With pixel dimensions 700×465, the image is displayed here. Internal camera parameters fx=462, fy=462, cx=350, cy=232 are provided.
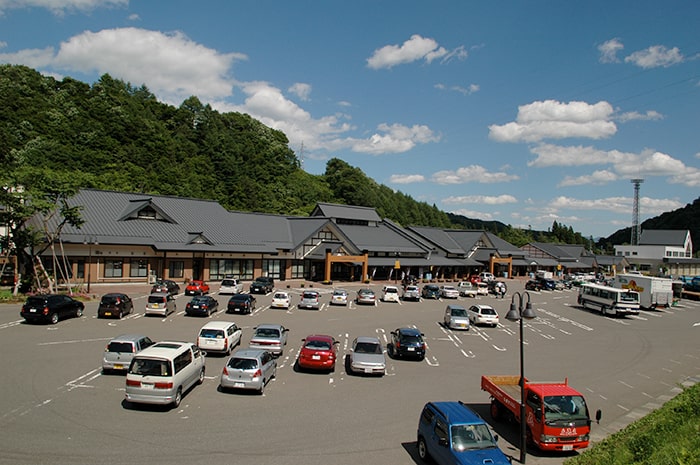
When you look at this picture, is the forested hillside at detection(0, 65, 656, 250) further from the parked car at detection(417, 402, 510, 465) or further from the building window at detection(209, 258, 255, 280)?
the parked car at detection(417, 402, 510, 465)

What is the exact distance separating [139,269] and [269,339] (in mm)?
30838

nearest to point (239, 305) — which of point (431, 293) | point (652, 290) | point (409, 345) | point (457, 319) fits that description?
point (409, 345)

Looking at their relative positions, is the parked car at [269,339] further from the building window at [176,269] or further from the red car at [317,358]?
the building window at [176,269]

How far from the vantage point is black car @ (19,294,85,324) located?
1032 inches

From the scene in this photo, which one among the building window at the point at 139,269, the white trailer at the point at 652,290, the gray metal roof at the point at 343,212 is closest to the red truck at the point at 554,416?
the white trailer at the point at 652,290

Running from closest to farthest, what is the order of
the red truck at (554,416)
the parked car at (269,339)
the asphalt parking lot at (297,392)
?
the asphalt parking lot at (297,392) → the red truck at (554,416) → the parked car at (269,339)

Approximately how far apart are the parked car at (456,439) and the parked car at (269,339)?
434 inches

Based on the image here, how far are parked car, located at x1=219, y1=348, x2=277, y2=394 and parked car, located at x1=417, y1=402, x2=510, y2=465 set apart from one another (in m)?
6.67

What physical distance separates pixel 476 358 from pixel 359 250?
129 ft

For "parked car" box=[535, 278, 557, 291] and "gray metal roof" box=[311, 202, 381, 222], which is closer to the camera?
"parked car" box=[535, 278, 557, 291]

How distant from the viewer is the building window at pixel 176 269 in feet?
162

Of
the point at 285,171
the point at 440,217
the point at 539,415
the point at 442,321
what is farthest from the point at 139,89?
the point at 539,415

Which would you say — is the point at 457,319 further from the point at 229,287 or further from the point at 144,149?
the point at 144,149

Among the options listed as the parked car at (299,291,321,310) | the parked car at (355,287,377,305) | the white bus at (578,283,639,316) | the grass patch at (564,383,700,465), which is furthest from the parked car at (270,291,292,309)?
the white bus at (578,283,639,316)
